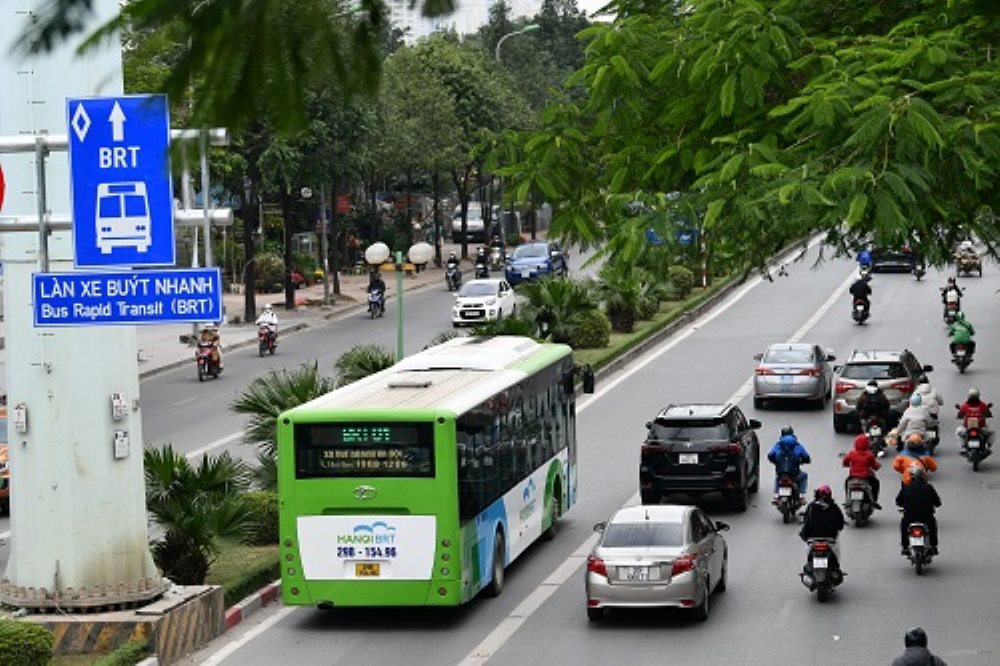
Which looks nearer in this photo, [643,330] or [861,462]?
[861,462]

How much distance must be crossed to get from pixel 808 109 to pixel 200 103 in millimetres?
11186

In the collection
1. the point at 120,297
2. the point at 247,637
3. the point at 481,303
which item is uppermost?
the point at 120,297

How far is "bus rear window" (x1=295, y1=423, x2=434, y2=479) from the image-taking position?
21.6 m

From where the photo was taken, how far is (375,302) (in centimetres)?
6181

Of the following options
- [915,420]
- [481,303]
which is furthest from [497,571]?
[481,303]

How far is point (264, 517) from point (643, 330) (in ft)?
99.1

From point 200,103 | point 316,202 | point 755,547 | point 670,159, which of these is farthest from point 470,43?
point 200,103

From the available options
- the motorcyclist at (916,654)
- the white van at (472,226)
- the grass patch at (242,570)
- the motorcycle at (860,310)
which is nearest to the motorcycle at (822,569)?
the grass patch at (242,570)

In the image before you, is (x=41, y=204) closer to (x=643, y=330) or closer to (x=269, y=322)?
(x=269, y=322)

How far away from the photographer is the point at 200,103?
6121 millimetres

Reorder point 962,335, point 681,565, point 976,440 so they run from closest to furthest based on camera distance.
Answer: point 681,565
point 976,440
point 962,335

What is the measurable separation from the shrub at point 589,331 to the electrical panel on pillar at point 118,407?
29457mm

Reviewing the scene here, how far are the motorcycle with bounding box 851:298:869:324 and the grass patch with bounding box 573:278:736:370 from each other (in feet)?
12.2

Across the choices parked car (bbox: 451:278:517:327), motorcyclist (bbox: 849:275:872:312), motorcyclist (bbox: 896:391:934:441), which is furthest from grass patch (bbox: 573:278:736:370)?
motorcyclist (bbox: 896:391:934:441)
